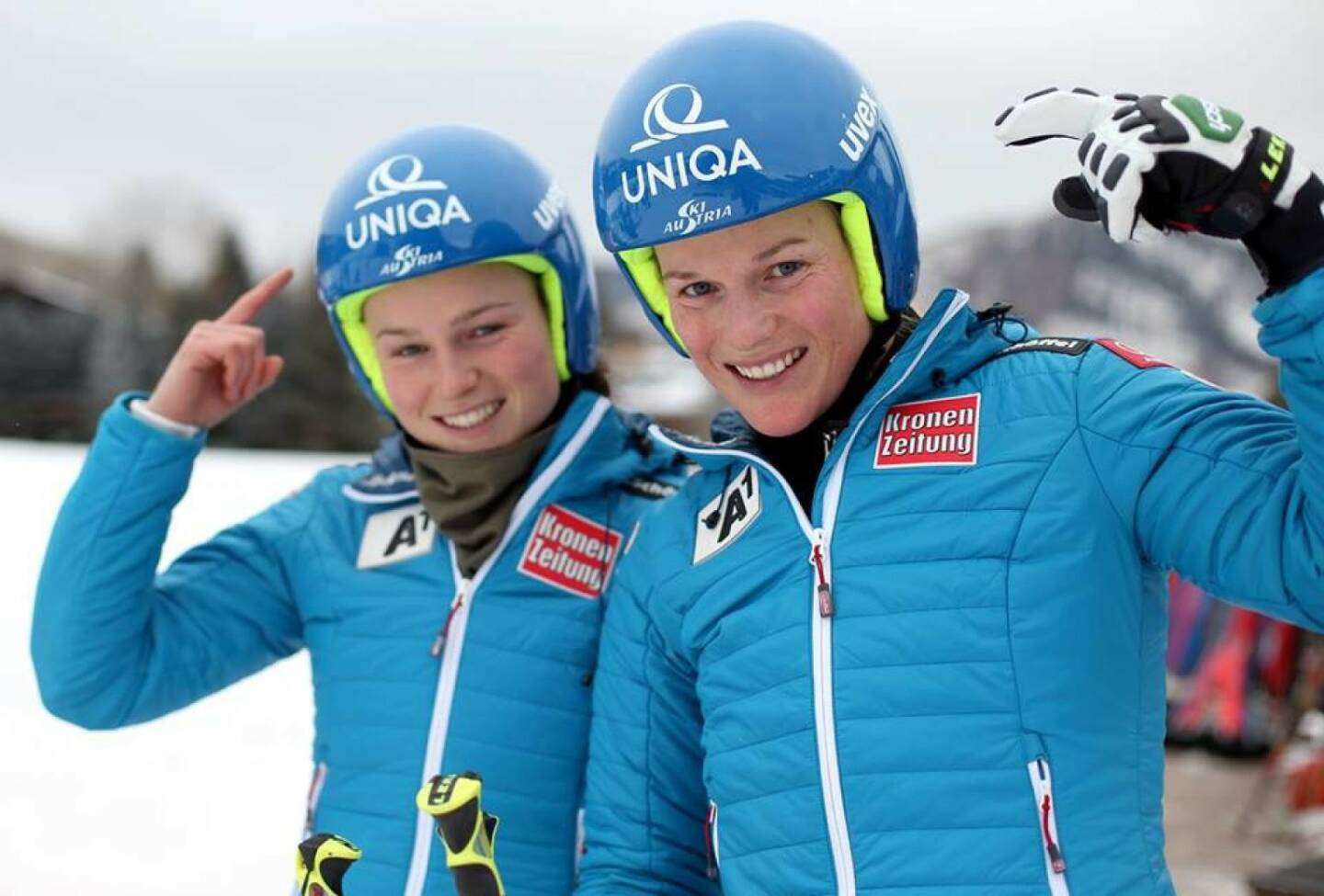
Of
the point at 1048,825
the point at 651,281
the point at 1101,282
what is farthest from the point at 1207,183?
the point at 1101,282

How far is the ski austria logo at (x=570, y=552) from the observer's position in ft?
7.66

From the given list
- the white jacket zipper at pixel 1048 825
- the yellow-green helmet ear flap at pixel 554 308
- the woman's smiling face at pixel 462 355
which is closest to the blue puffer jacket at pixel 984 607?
the white jacket zipper at pixel 1048 825

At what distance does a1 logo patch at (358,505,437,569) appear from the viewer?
2.41 m

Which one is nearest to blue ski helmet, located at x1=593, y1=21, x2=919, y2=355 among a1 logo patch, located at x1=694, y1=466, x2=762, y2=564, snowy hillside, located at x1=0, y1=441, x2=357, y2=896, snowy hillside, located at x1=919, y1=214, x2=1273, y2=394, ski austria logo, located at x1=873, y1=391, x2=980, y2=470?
ski austria logo, located at x1=873, y1=391, x2=980, y2=470

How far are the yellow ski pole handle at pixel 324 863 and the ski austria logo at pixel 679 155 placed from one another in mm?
1014

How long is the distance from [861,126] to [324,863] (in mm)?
1329

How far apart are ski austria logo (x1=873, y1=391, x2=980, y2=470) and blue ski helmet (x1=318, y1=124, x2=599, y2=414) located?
90 cm

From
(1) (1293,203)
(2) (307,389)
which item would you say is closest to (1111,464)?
(1) (1293,203)

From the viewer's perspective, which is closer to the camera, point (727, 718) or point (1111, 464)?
point (1111, 464)

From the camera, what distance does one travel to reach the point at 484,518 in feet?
7.84

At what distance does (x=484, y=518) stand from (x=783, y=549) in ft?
2.50

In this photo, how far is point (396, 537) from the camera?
95.9 inches

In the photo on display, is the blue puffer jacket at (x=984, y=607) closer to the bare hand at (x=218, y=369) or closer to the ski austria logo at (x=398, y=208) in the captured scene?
the ski austria logo at (x=398, y=208)

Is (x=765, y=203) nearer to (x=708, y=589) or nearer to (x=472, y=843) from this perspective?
(x=708, y=589)
